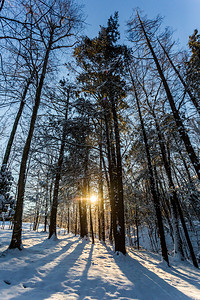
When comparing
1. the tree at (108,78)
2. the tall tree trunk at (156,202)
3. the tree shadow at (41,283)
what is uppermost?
the tree at (108,78)

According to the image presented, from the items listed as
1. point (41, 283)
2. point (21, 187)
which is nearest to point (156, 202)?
point (41, 283)

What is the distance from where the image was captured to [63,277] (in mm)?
3617

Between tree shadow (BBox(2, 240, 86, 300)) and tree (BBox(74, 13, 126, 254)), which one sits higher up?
tree (BBox(74, 13, 126, 254))

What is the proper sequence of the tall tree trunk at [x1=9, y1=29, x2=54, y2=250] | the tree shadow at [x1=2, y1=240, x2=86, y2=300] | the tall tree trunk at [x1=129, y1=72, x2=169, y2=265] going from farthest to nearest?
the tall tree trunk at [x1=129, y1=72, x2=169, y2=265] < the tall tree trunk at [x1=9, y1=29, x2=54, y2=250] < the tree shadow at [x1=2, y1=240, x2=86, y2=300]

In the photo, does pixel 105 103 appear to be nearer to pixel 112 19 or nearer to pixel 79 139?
pixel 79 139

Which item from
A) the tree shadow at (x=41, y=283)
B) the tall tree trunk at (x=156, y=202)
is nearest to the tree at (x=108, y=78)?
the tall tree trunk at (x=156, y=202)

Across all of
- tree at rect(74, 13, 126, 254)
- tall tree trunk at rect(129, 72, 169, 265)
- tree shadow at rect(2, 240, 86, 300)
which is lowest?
tree shadow at rect(2, 240, 86, 300)

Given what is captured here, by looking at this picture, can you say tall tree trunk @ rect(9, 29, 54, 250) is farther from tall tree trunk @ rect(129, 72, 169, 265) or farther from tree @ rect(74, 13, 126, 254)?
tall tree trunk @ rect(129, 72, 169, 265)

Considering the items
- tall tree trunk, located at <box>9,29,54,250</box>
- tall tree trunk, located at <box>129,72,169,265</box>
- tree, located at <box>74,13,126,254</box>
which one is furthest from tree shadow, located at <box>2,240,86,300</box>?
tall tree trunk, located at <box>129,72,169,265</box>

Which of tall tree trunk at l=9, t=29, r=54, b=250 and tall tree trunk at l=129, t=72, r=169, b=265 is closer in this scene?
tall tree trunk at l=9, t=29, r=54, b=250

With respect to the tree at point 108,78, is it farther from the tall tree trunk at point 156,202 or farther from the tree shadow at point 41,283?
the tree shadow at point 41,283

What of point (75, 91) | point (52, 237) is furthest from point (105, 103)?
point (52, 237)

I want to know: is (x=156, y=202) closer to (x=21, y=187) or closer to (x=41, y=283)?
(x=41, y=283)

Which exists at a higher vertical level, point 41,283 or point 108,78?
point 108,78
